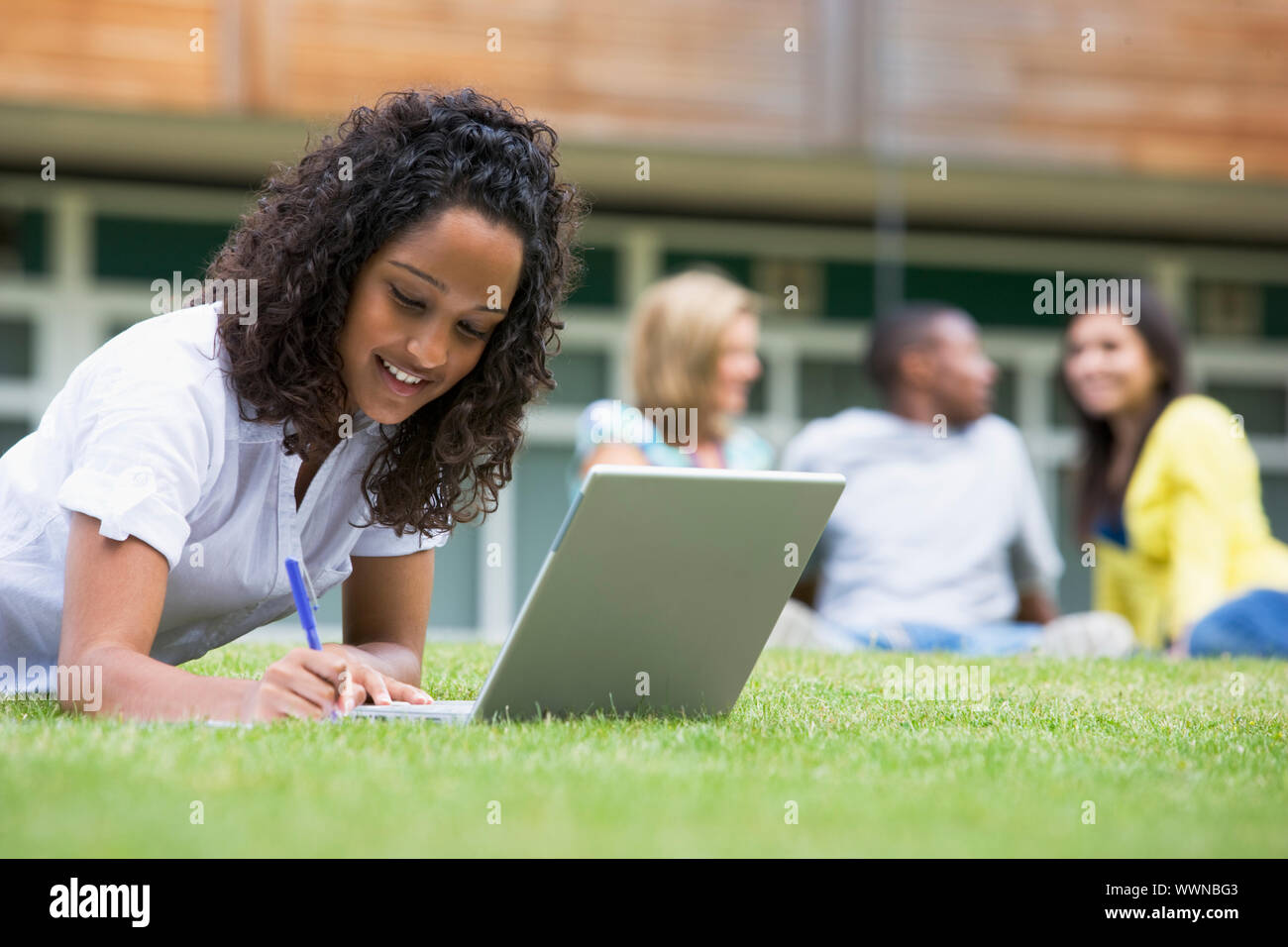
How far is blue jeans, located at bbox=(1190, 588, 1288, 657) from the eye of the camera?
19.4 ft

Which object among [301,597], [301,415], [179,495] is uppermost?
[301,415]

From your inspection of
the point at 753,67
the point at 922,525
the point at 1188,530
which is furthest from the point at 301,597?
the point at 753,67

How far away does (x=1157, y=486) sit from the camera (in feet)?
23.2

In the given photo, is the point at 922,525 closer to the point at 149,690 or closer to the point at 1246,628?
the point at 1246,628

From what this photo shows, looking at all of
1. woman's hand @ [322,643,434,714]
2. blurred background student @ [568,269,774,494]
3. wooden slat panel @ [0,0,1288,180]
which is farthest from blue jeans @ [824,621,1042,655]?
wooden slat panel @ [0,0,1288,180]

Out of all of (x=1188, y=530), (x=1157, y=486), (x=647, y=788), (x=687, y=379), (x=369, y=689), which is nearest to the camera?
(x=647, y=788)

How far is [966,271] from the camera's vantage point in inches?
499

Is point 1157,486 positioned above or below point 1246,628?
above

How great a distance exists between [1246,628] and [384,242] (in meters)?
4.30

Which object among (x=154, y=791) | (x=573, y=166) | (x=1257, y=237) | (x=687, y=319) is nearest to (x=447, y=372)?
(x=154, y=791)

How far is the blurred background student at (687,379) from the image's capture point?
736 cm

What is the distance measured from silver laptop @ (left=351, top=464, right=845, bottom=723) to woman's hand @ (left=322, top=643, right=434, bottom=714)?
35 millimetres

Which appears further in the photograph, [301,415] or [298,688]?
[301,415]
